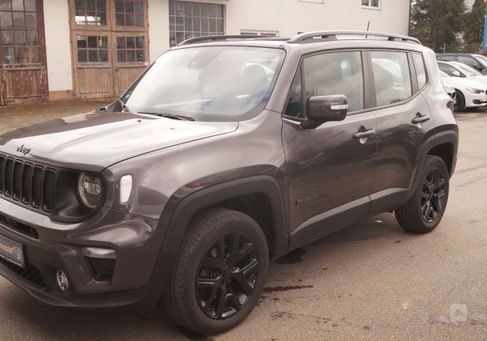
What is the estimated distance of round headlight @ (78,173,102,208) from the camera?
113 inches

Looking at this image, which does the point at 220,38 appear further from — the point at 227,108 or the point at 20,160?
the point at 20,160

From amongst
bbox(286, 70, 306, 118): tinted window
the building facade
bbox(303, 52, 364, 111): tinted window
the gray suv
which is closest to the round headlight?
the gray suv

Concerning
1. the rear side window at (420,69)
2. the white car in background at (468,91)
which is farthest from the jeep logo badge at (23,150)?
the white car in background at (468,91)

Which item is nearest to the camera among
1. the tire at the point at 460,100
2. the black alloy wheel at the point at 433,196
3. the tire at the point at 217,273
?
the tire at the point at 217,273

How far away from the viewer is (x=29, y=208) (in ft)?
10.1

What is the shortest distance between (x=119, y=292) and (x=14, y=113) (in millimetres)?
12545

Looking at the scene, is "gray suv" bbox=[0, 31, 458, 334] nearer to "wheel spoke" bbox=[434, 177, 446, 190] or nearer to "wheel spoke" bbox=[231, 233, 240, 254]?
"wheel spoke" bbox=[231, 233, 240, 254]

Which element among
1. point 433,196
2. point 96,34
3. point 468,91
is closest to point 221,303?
point 433,196

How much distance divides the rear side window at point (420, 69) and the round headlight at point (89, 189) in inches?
127

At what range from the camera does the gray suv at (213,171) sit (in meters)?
2.84

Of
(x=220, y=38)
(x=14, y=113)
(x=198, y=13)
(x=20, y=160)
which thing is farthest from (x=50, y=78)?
(x=20, y=160)

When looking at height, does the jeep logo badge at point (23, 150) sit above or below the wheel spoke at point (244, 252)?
above

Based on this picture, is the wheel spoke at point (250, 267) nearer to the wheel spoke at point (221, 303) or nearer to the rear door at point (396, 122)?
the wheel spoke at point (221, 303)

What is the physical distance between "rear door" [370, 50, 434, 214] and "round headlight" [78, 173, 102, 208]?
2.28 meters
